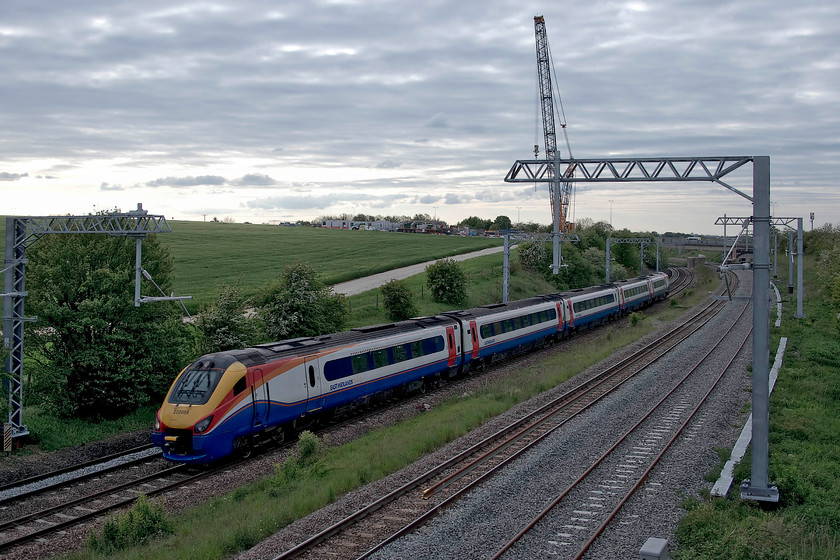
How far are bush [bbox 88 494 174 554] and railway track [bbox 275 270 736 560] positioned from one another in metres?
3.27

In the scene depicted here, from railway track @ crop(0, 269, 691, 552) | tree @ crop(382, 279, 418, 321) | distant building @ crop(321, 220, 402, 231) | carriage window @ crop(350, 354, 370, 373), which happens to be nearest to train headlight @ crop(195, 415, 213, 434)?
railway track @ crop(0, 269, 691, 552)

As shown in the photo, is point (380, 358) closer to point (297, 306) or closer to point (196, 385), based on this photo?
point (196, 385)

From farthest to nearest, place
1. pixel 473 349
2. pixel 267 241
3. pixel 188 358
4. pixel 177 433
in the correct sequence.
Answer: pixel 267 241, pixel 473 349, pixel 188 358, pixel 177 433

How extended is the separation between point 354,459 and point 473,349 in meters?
13.2

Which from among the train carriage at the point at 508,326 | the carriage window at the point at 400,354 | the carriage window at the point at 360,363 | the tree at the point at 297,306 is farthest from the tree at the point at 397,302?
the carriage window at the point at 360,363

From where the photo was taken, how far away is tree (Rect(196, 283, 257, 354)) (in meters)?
24.8

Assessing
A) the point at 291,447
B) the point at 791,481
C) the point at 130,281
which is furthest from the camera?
the point at 130,281

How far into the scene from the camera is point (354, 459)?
16797 mm

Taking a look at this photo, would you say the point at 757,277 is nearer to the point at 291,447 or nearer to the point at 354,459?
the point at 354,459

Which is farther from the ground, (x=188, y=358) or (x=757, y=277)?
(x=757, y=277)

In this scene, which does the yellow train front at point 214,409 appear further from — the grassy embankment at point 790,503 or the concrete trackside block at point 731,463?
the concrete trackside block at point 731,463

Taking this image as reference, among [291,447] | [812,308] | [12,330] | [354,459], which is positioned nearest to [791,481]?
[354,459]

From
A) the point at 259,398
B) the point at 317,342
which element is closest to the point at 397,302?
the point at 317,342

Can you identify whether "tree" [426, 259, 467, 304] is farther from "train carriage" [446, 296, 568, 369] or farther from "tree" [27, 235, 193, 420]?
"tree" [27, 235, 193, 420]
